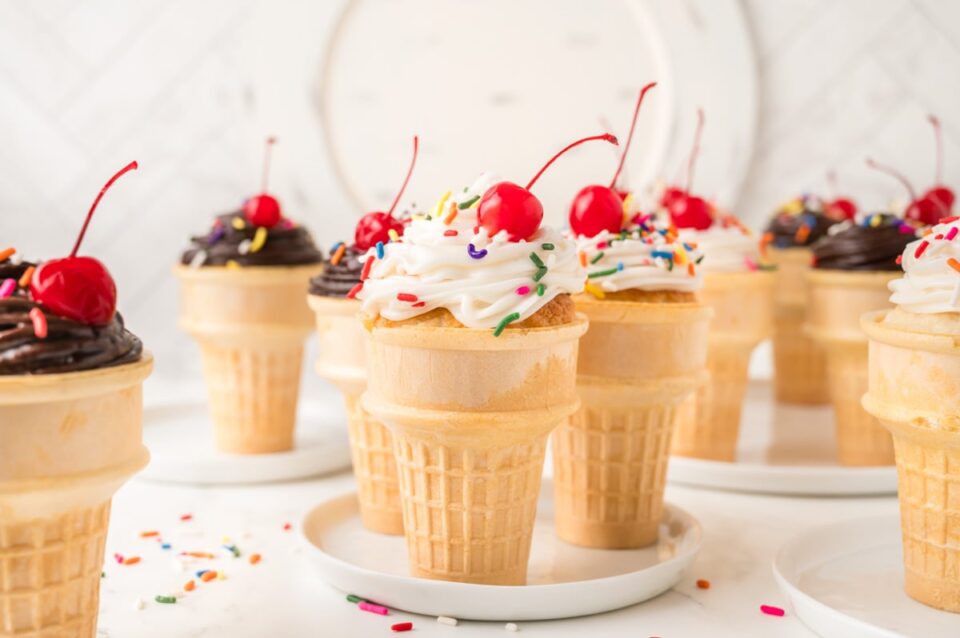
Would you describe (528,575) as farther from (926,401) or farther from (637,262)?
(926,401)

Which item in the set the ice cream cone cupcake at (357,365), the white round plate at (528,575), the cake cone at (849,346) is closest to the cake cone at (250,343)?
the ice cream cone cupcake at (357,365)

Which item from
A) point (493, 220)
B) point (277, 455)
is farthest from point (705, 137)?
point (493, 220)

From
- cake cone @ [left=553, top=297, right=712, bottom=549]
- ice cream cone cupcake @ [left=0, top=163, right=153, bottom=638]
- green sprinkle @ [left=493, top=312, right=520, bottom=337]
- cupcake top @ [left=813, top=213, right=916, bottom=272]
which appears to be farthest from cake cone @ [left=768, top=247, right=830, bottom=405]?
ice cream cone cupcake @ [left=0, top=163, right=153, bottom=638]

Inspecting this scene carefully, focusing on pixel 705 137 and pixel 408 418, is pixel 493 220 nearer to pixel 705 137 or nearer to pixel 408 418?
pixel 408 418

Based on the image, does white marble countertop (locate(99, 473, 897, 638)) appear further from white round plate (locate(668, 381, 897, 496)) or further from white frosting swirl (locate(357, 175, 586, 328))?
white frosting swirl (locate(357, 175, 586, 328))

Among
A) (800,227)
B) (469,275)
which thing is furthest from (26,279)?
(800,227)

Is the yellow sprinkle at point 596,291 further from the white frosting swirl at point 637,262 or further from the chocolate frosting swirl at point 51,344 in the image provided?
the chocolate frosting swirl at point 51,344

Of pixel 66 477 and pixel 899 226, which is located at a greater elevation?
pixel 899 226
